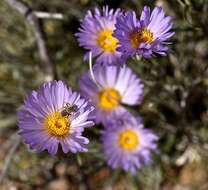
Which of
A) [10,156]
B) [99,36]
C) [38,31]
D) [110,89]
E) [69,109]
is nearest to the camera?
[69,109]

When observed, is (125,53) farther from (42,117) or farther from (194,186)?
(194,186)

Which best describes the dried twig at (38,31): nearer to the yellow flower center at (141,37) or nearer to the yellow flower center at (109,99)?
the yellow flower center at (109,99)

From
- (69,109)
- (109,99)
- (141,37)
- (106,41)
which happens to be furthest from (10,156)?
(141,37)

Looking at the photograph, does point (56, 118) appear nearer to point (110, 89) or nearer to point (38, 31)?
point (38, 31)

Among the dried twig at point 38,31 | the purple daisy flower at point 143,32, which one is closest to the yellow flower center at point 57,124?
the purple daisy flower at point 143,32

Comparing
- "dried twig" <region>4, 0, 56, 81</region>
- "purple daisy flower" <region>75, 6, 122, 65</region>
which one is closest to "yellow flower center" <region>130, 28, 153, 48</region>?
"purple daisy flower" <region>75, 6, 122, 65</region>

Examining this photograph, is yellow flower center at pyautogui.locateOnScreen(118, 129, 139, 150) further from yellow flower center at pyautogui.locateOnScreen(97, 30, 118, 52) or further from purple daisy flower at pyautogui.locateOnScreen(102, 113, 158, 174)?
yellow flower center at pyautogui.locateOnScreen(97, 30, 118, 52)

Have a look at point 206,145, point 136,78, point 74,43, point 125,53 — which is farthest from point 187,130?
point 125,53
